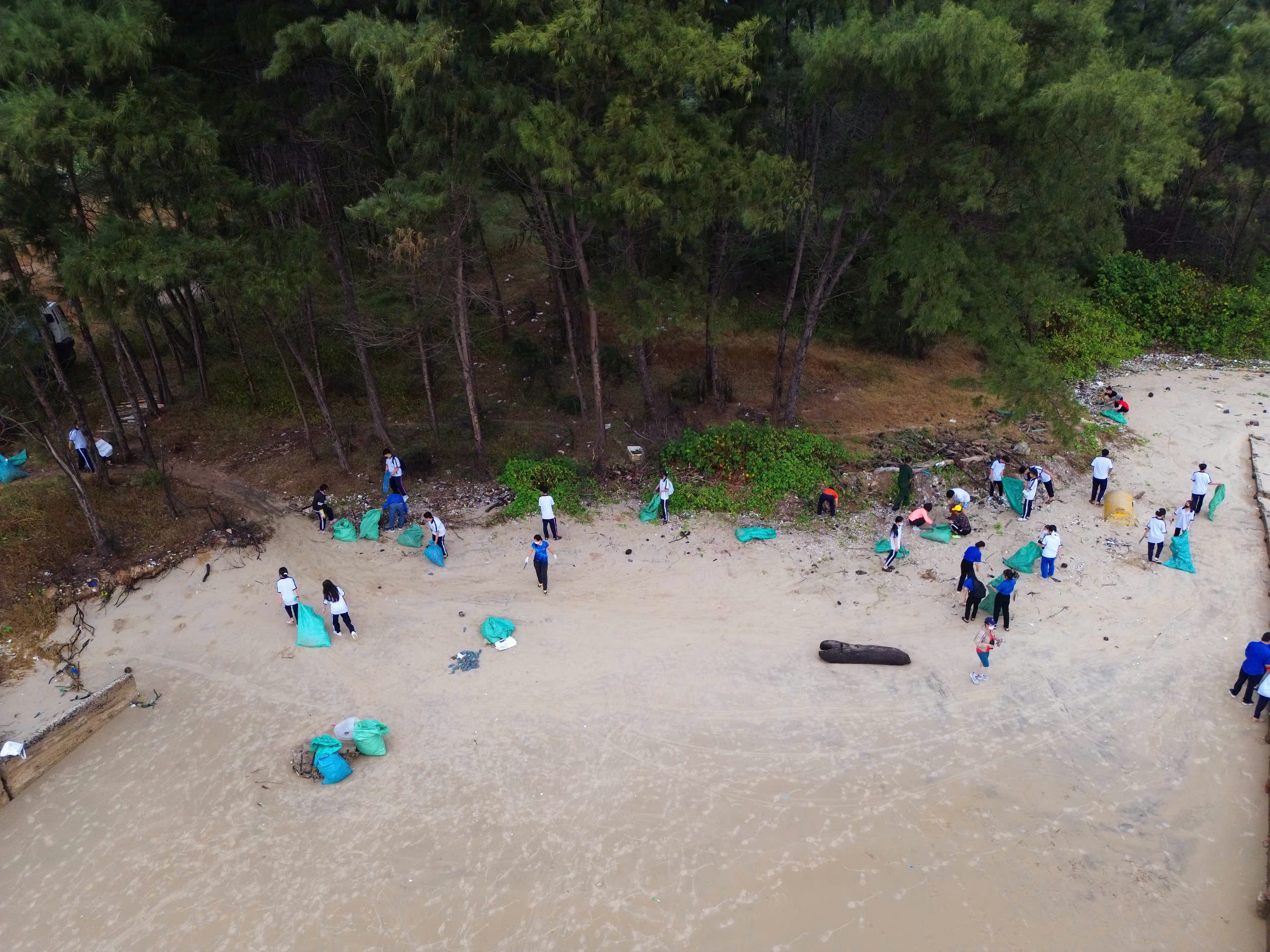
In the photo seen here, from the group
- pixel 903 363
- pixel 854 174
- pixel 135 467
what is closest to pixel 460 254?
pixel 854 174

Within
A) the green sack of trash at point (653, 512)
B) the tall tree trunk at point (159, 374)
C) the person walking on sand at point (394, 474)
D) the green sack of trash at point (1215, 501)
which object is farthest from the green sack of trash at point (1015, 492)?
the tall tree trunk at point (159, 374)

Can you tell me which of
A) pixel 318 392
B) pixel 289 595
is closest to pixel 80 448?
pixel 318 392

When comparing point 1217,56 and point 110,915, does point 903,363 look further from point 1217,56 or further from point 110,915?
point 110,915

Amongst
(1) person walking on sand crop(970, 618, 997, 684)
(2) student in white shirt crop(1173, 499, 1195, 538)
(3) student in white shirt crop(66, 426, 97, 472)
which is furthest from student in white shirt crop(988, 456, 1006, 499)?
(3) student in white shirt crop(66, 426, 97, 472)

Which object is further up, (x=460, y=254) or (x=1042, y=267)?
(x=460, y=254)

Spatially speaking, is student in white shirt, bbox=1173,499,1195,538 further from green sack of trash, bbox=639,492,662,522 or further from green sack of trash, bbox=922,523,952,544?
green sack of trash, bbox=639,492,662,522

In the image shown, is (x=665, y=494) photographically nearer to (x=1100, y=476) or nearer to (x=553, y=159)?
(x=553, y=159)
